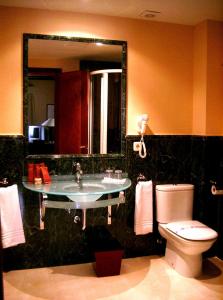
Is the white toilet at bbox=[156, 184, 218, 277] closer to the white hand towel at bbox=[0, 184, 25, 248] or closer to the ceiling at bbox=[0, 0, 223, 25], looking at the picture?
the white hand towel at bbox=[0, 184, 25, 248]

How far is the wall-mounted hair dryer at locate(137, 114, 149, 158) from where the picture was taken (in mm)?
3072

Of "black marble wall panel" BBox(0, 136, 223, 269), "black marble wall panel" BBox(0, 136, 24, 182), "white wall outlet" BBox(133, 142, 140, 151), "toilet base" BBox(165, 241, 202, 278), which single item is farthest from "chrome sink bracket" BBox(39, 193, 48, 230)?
"toilet base" BBox(165, 241, 202, 278)

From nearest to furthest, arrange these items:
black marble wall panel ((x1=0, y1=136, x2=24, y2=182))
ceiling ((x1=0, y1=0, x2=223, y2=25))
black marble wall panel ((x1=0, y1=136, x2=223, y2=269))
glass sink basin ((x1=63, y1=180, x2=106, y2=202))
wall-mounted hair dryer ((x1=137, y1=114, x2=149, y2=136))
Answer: glass sink basin ((x1=63, y1=180, x2=106, y2=202)), ceiling ((x1=0, y1=0, x2=223, y2=25)), black marble wall panel ((x1=0, y1=136, x2=24, y2=182)), black marble wall panel ((x1=0, y1=136, x2=223, y2=269)), wall-mounted hair dryer ((x1=137, y1=114, x2=149, y2=136))

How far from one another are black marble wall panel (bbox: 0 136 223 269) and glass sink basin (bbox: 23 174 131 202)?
10 cm

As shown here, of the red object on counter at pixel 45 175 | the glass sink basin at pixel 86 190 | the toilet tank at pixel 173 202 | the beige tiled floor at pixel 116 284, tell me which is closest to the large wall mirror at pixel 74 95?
the red object on counter at pixel 45 175

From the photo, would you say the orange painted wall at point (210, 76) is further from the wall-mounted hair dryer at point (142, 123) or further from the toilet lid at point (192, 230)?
the toilet lid at point (192, 230)

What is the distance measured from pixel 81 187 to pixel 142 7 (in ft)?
5.37

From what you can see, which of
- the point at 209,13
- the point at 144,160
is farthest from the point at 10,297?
the point at 209,13

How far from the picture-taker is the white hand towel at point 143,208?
307 centimetres

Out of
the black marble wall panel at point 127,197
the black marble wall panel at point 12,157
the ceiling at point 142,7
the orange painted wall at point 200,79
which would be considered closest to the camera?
the ceiling at point 142,7

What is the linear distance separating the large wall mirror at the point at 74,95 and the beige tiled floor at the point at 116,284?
110 centimetres

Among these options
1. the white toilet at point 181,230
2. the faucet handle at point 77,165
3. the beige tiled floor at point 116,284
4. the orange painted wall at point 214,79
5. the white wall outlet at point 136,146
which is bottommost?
the beige tiled floor at point 116,284

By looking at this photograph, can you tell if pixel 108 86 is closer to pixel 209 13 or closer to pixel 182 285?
pixel 209 13

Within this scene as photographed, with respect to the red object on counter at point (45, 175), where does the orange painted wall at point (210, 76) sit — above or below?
above
